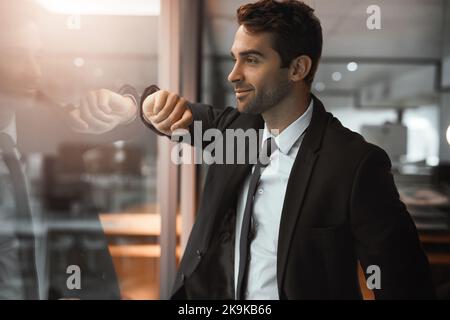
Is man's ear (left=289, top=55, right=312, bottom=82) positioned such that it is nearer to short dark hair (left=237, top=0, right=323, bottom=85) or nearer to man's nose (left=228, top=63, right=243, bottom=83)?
short dark hair (left=237, top=0, right=323, bottom=85)

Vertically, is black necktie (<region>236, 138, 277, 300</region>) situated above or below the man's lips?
below

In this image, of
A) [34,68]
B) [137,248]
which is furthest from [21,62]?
[137,248]

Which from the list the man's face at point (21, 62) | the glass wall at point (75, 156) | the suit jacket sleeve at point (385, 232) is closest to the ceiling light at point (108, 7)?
the glass wall at point (75, 156)

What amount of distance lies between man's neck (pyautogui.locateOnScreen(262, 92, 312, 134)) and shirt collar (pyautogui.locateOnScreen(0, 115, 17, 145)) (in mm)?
841

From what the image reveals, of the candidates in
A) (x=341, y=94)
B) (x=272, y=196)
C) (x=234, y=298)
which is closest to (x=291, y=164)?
(x=272, y=196)

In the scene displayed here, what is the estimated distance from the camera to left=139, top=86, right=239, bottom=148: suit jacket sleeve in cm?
133

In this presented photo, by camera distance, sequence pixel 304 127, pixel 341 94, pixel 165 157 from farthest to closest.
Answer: pixel 165 157, pixel 341 94, pixel 304 127

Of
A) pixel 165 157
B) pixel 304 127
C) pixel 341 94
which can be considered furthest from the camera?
pixel 165 157

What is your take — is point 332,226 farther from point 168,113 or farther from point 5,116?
point 5,116

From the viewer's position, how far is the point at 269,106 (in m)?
1.25

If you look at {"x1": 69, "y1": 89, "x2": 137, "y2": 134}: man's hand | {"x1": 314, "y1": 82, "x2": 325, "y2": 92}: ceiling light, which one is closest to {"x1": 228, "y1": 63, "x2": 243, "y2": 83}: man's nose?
{"x1": 314, "y1": 82, "x2": 325, "y2": 92}: ceiling light

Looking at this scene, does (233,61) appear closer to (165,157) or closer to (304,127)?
(304,127)

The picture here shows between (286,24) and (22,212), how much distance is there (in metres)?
1.01
